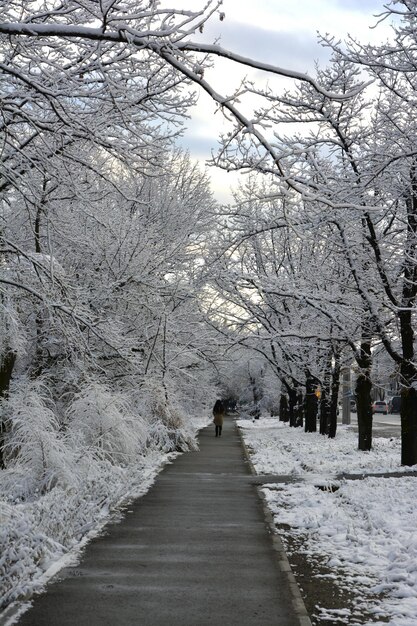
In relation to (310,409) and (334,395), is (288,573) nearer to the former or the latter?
(334,395)

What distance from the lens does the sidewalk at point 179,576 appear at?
562cm

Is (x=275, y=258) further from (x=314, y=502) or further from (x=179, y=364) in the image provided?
(x=314, y=502)

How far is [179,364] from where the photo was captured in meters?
26.2

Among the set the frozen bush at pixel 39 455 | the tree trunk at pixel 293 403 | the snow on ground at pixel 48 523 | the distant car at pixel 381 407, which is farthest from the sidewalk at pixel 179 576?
the distant car at pixel 381 407

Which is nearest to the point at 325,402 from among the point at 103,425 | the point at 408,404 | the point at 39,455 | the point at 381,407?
the point at 408,404

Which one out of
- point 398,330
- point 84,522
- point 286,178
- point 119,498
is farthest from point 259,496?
point 286,178

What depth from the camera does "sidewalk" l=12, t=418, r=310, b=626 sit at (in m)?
5.62

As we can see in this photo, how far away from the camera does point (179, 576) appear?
684 cm

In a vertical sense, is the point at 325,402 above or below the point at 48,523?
above

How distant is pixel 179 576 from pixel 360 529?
322 centimetres

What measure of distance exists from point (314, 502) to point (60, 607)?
242 inches

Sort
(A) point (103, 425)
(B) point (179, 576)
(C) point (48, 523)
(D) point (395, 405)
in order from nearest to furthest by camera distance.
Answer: (B) point (179, 576)
(C) point (48, 523)
(A) point (103, 425)
(D) point (395, 405)

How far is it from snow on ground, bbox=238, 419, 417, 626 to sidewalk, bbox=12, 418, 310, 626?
20.0 inches

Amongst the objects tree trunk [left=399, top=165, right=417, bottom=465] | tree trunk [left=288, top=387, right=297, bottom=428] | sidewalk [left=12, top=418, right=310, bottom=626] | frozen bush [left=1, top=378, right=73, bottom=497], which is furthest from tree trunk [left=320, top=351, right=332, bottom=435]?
frozen bush [left=1, top=378, right=73, bottom=497]
